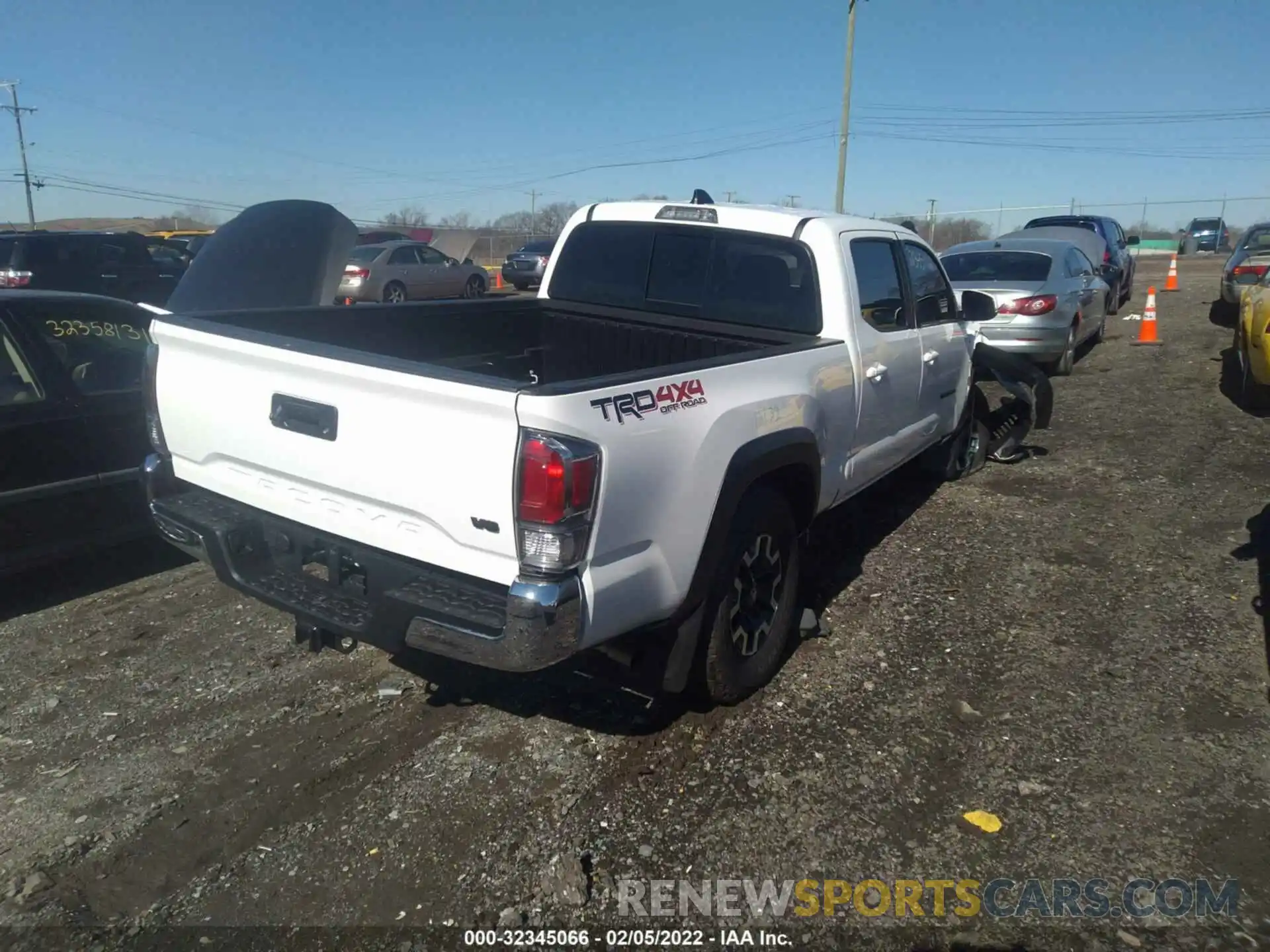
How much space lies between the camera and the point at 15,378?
14.5 feet

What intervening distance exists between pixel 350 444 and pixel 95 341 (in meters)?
2.85

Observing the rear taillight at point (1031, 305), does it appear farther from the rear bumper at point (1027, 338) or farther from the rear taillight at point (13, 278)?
the rear taillight at point (13, 278)

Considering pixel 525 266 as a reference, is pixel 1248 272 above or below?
above

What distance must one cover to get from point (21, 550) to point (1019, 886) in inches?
177

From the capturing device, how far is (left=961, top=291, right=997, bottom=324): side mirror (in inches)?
229

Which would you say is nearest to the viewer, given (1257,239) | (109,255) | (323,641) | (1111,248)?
(323,641)

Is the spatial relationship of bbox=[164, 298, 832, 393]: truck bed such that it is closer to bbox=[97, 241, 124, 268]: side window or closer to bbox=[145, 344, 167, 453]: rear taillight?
bbox=[145, 344, 167, 453]: rear taillight

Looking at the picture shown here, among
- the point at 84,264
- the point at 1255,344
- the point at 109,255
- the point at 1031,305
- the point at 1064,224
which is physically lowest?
the point at 1255,344

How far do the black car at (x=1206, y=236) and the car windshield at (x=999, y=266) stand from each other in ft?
124

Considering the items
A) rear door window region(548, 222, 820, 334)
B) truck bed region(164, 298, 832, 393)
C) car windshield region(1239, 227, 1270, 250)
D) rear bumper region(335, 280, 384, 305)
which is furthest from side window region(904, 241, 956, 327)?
rear bumper region(335, 280, 384, 305)

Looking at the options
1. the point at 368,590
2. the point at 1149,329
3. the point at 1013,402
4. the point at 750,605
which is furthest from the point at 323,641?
the point at 1149,329

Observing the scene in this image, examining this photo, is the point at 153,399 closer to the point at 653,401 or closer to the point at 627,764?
the point at 653,401

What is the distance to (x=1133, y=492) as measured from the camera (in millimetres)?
6609

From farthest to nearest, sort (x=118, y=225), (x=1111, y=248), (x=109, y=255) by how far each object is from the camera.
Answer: (x=118, y=225) < (x=1111, y=248) < (x=109, y=255)
